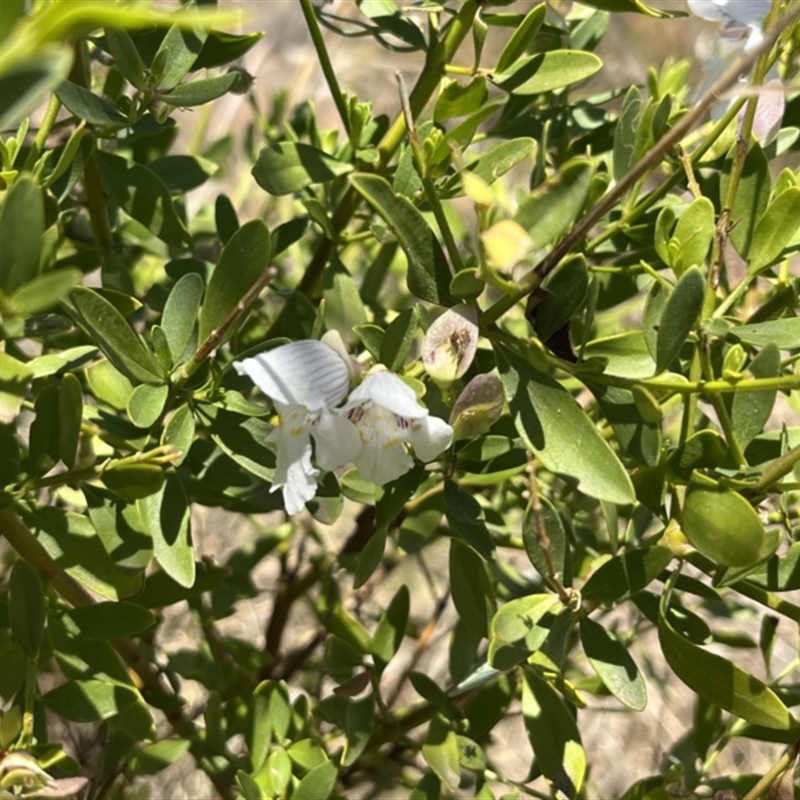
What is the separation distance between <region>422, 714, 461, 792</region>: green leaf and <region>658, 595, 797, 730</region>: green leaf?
0.20m

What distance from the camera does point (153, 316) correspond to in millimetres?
1090

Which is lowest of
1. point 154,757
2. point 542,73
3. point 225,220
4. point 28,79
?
point 154,757

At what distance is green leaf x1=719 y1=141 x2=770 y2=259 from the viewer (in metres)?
0.68

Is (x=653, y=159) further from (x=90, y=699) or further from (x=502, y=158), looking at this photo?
(x=90, y=699)

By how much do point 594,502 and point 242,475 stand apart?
1.27ft

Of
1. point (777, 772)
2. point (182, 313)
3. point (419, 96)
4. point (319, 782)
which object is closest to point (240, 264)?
point (182, 313)

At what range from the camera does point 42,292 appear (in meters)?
0.43

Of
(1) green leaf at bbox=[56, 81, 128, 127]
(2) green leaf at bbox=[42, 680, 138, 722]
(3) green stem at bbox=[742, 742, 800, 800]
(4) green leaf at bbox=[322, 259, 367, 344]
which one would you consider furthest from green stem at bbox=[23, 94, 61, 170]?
(3) green stem at bbox=[742, 742, 800, 800]

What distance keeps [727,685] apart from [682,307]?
26 cm

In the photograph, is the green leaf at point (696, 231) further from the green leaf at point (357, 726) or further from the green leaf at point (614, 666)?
the green leaf at point (357, 726)

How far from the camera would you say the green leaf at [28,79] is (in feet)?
1.12

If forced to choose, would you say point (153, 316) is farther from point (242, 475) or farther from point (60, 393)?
point (60, 393)

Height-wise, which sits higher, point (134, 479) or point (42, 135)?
point (42, 135)

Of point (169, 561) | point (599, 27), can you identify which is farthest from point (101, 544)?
point (599, 27)
